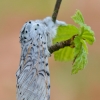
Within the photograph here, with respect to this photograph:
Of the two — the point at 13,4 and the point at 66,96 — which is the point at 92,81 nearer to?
the point at 66,96

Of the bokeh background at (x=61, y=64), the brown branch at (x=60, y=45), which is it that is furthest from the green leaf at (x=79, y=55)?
the bokeh background at (x=61, y=64)

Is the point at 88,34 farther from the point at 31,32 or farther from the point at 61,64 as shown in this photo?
the point at 61,64

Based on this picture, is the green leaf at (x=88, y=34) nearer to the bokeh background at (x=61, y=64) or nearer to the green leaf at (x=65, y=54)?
the green leaf at (x=65, y=54)

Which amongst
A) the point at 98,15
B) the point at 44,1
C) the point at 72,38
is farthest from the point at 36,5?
the point at 72,38

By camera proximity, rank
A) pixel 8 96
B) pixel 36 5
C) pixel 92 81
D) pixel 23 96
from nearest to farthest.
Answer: pixel 23 96, pixel 8 96, pixel 92 81, pixel 36 5

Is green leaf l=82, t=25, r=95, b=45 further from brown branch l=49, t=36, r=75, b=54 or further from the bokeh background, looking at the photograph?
the bokeh background

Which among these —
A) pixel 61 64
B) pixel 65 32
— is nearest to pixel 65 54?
pixel 65 32
